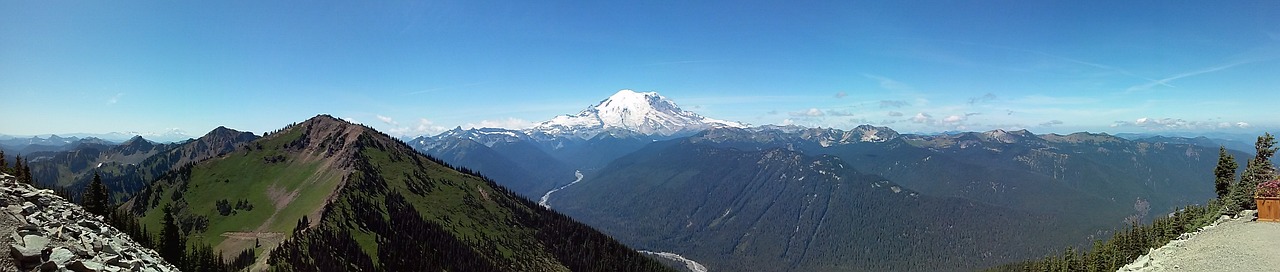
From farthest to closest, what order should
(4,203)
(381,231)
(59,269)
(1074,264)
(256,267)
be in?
(381,231) → (256,267) → (1074,264) → (4,203) → (59,269)

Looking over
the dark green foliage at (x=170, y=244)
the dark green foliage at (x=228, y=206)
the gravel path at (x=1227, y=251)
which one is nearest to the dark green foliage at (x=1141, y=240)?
the gravel path at (x=1227, y=251)

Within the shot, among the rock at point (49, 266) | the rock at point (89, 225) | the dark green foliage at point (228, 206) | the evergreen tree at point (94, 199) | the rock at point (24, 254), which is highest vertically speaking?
the rock at point (24, 254)

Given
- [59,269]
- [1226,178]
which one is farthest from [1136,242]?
[59,269]

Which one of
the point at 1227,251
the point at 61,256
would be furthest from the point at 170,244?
the point at 1227,251

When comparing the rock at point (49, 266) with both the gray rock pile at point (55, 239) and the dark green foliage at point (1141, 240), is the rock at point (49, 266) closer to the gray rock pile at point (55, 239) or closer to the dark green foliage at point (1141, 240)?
the gray rock pile at point (55, 239)

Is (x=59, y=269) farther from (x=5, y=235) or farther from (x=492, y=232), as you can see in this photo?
(x=492, y=232)

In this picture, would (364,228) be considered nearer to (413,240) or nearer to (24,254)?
(413,240)
